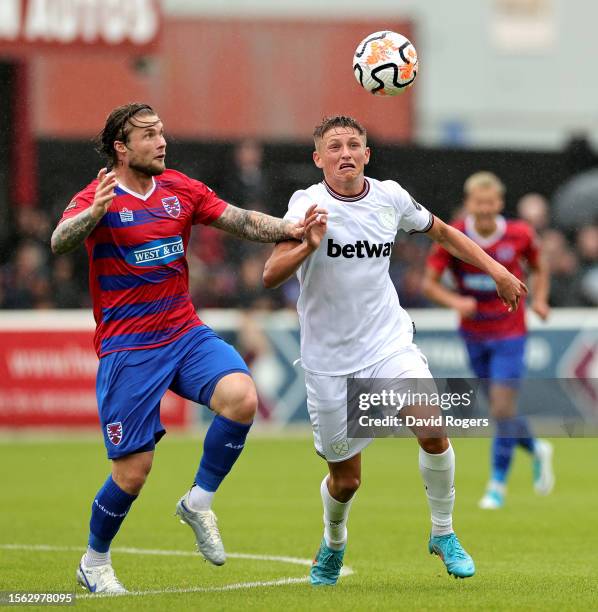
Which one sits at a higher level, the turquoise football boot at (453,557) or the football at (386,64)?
the football at (386,64)

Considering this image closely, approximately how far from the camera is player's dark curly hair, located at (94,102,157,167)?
8.66 meters

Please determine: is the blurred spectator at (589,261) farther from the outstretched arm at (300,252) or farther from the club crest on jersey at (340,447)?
the outstretched arm at (300,252)

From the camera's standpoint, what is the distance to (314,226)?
832 cm

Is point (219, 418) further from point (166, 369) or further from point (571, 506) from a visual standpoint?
point (571, 506)

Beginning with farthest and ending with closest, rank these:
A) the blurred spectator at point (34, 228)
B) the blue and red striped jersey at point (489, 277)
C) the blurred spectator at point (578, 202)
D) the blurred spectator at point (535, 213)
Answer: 1. the blurred spectator at point (578, 202)
2. the blurred spectator at point (34, 228)
3. the blurred spectator at point (535, 213)
4. the blue and red striped jersey at point (489, 277)

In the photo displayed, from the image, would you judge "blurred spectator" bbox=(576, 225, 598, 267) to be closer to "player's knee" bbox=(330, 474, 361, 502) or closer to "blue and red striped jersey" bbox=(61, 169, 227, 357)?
"player's knee" bbox=(330, 474, 361, 502)

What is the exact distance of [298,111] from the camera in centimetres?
3453

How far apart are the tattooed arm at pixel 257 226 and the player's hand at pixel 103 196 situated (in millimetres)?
874

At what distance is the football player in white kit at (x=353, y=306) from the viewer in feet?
28.4

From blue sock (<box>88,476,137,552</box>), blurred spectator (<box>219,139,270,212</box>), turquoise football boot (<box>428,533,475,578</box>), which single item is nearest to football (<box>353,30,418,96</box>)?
turquoise football boot (<box>428,533,475,578</box>)

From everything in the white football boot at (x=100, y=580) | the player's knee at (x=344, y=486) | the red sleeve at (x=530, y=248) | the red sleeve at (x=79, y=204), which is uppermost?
the red sleeve at (x=79, y=204)

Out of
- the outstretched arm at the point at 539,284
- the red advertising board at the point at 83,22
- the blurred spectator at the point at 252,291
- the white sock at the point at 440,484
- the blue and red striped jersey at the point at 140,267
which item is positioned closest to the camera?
the blue and red striped jersey at the point at 140,267

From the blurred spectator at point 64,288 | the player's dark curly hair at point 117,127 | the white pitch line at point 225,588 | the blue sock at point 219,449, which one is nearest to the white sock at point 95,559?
the white pitch line at point 225,588

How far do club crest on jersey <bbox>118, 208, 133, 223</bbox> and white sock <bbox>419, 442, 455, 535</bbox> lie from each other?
6.91ft
